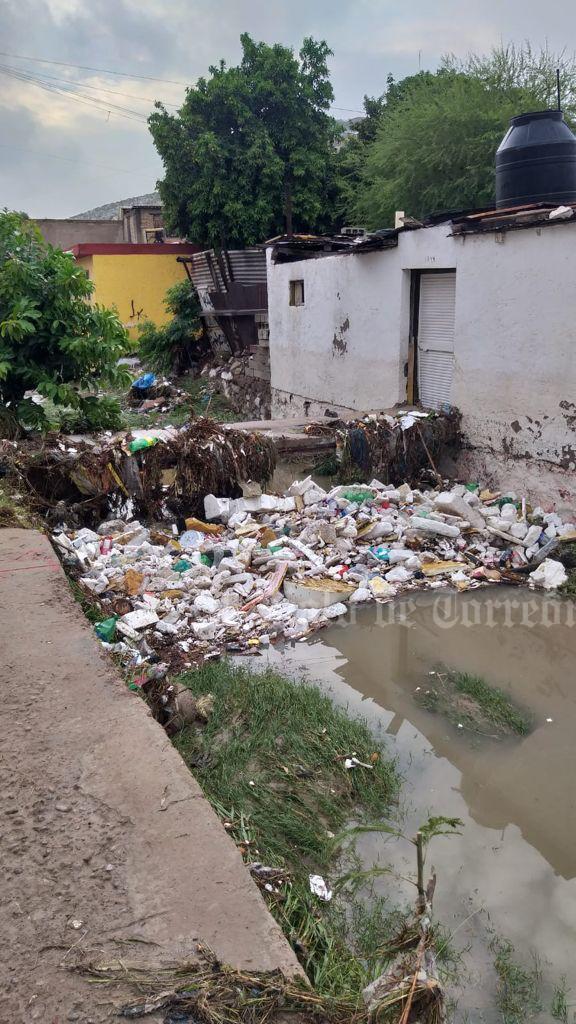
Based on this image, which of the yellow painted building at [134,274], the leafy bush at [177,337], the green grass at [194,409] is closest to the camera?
the green grass at [194,409]

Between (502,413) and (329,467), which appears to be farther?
(329,467)

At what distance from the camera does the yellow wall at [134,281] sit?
18.7m

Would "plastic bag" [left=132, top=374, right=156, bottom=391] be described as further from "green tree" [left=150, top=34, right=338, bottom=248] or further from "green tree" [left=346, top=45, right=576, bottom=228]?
"green tree" [left=346, top=45, right=576, bottom=228]

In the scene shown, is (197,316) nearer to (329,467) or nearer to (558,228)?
(329,467)

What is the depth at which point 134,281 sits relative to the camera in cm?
1927

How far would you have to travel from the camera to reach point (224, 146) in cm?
1523

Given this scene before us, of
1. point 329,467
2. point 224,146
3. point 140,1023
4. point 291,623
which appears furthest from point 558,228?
point 224,146

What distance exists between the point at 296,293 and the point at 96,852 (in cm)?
1011

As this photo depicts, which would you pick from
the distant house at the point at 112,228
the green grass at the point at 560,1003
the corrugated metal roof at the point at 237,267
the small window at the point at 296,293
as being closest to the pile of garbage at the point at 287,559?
the green grass at the point at 560,1003

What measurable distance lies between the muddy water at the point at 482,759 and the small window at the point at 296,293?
6692 millimetres

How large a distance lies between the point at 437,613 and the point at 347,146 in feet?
49.8

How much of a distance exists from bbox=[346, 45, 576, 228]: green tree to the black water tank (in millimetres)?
4787

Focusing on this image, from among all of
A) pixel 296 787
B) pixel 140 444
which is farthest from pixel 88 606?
pixel 140 444

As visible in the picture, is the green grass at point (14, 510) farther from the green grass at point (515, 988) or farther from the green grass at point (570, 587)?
the green grass at point (570, 587)
